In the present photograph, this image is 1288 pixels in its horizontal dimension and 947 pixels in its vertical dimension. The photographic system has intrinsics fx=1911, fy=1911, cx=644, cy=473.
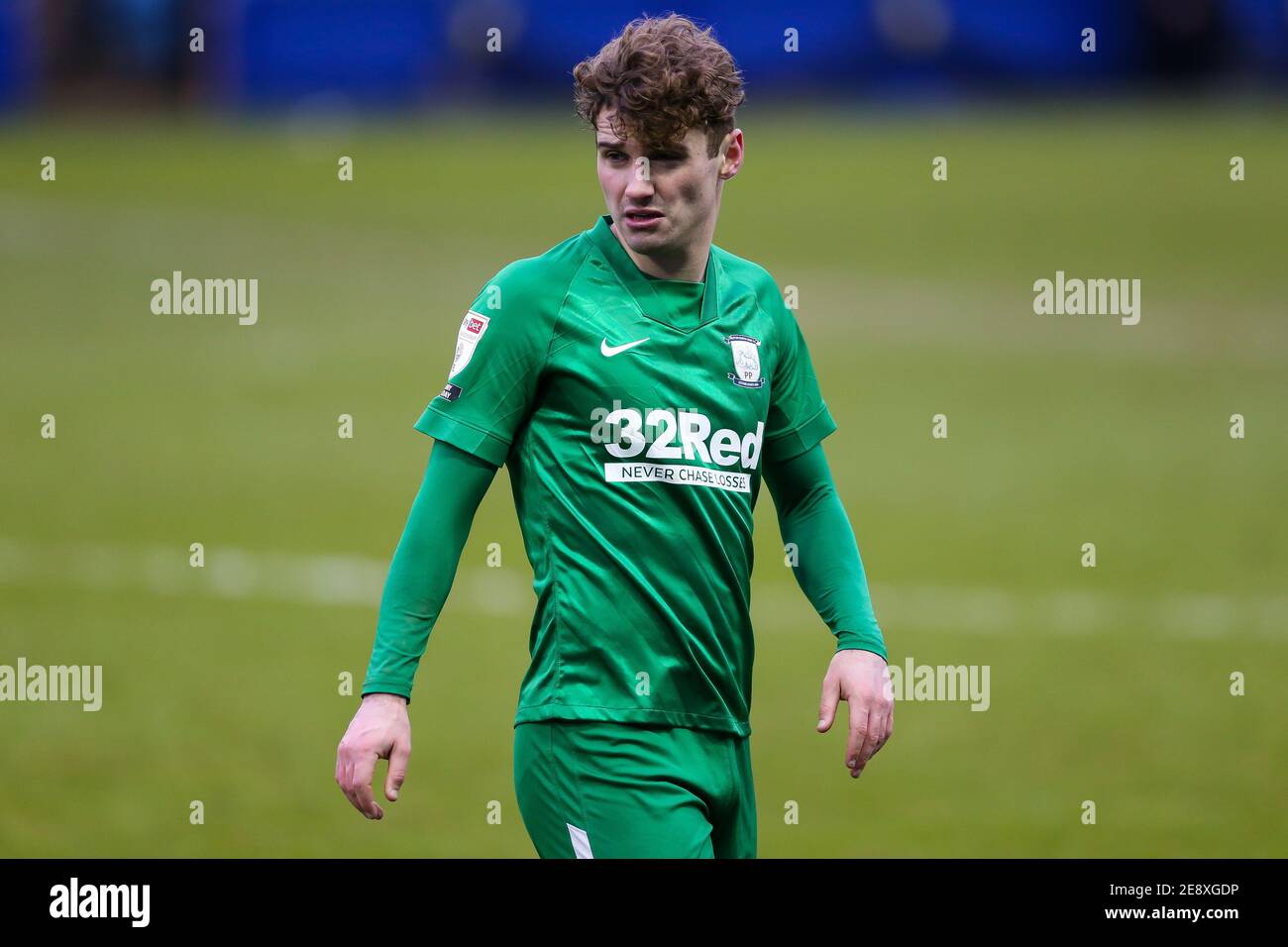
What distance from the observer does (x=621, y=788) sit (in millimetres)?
4703

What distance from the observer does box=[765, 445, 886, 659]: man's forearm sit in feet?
16.9

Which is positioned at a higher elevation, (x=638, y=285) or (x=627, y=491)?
(x=638, y=285)

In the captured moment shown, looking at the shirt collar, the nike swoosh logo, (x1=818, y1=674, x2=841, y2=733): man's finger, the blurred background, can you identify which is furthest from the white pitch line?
the nike swoosh logo

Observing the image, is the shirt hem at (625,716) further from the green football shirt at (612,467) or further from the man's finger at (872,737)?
the man's finger at (872,737)

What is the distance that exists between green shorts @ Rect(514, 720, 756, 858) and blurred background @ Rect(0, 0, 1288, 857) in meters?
3.98

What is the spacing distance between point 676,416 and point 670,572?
40 centimetres

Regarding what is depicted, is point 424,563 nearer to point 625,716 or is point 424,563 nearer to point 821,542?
point 625,716

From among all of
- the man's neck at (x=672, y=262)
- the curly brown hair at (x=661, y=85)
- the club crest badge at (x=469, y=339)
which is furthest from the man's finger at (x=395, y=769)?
the curly brown hair at (x=661, y=85)

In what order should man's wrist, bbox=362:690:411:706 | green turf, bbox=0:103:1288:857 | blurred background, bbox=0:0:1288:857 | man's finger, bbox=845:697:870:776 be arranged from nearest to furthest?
1. man's wrist, bbox=362:690:411:706
2. man's finger, bbox=845:697:870:776
3. green turf, bbox=0:103:1288:857
4. blurred background, bbox=0:0:1288:857

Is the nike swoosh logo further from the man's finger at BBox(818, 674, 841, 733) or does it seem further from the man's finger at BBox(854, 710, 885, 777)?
the man's finger at BBox(854, 710, 885, 777)

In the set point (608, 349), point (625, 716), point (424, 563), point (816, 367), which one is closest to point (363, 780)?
point (424, 563)

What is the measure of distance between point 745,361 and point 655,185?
1.78 feet

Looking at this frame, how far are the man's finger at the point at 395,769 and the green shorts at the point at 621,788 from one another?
1.40 feet
